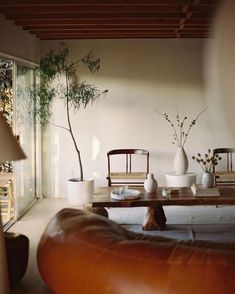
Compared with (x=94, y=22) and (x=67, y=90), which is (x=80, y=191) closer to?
(x=67, y=90)

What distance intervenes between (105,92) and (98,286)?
4.69 m

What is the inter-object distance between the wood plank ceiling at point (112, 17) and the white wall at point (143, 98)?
0.22 m

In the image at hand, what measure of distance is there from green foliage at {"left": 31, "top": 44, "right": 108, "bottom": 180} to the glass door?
0.52 ft

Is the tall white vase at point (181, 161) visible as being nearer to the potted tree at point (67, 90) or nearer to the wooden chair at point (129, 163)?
the wooden chair at point (129, 163)

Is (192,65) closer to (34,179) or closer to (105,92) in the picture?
(105,92)

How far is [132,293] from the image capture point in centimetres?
155

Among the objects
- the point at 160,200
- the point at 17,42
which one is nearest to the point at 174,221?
the point at 160,200

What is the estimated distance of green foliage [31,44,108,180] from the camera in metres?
5.83

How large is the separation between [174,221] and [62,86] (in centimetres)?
248

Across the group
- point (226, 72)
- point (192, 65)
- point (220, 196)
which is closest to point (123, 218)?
point (220, 196)

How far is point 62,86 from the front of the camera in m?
6.07

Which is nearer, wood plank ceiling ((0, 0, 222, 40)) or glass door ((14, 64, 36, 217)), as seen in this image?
wood plank ceiling ((0, 0, 222, 40))

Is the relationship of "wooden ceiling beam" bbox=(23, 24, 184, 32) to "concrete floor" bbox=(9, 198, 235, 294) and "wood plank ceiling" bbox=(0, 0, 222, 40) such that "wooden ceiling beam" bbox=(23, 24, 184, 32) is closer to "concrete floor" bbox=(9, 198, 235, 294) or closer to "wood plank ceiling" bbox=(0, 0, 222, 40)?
"wood plank ceiling" bbox=(0, 0, 222, 40)

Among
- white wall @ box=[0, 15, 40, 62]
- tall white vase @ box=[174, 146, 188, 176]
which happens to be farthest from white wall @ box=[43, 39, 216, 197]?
tall white vase @ box=[174, 146, 188, 176]
